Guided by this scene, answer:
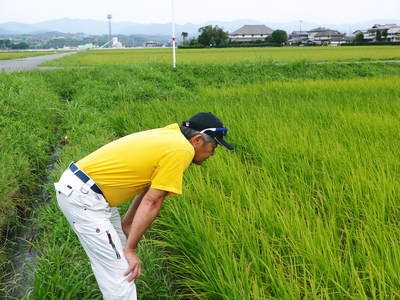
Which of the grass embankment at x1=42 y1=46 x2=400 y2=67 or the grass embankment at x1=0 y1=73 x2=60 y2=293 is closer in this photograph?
the grass embankment at x1=0 y1=73 x2=60 y2=293

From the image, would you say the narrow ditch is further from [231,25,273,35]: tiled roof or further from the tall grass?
[231,25,273,35]: tiled roof

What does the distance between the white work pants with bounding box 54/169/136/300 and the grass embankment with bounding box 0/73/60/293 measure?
1209 mm

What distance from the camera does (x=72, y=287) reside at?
6.64ft

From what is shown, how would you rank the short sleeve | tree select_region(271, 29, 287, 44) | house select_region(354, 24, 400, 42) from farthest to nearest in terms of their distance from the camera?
1. house select_region(354, 24, 400, 42)
2. tree select_region(271, 29, 287, 44)
3. the short sleeve

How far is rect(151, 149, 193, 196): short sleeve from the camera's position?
1546mm

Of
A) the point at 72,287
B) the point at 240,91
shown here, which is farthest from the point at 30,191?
the point at 240,91

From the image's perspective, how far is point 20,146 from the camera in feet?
14.6

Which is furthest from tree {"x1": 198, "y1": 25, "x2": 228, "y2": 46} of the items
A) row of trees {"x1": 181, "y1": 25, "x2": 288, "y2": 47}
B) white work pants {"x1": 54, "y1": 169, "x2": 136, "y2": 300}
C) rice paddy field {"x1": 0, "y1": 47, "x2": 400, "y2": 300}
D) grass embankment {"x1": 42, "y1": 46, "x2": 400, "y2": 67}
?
white work pants {"x1": 54, "y1": 169, "x2": 136, "y2": 300}

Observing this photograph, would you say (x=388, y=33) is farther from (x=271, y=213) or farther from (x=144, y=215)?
(x=144, y=215)

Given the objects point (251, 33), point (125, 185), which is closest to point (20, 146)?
point (125, 185)

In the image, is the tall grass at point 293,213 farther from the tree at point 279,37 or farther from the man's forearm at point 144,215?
the tree at point 279,37

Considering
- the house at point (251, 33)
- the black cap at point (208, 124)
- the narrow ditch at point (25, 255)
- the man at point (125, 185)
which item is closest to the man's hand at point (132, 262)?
the man at point (125, 185)

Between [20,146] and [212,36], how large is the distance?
38947mm

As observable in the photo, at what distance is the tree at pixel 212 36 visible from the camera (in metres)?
40.9
